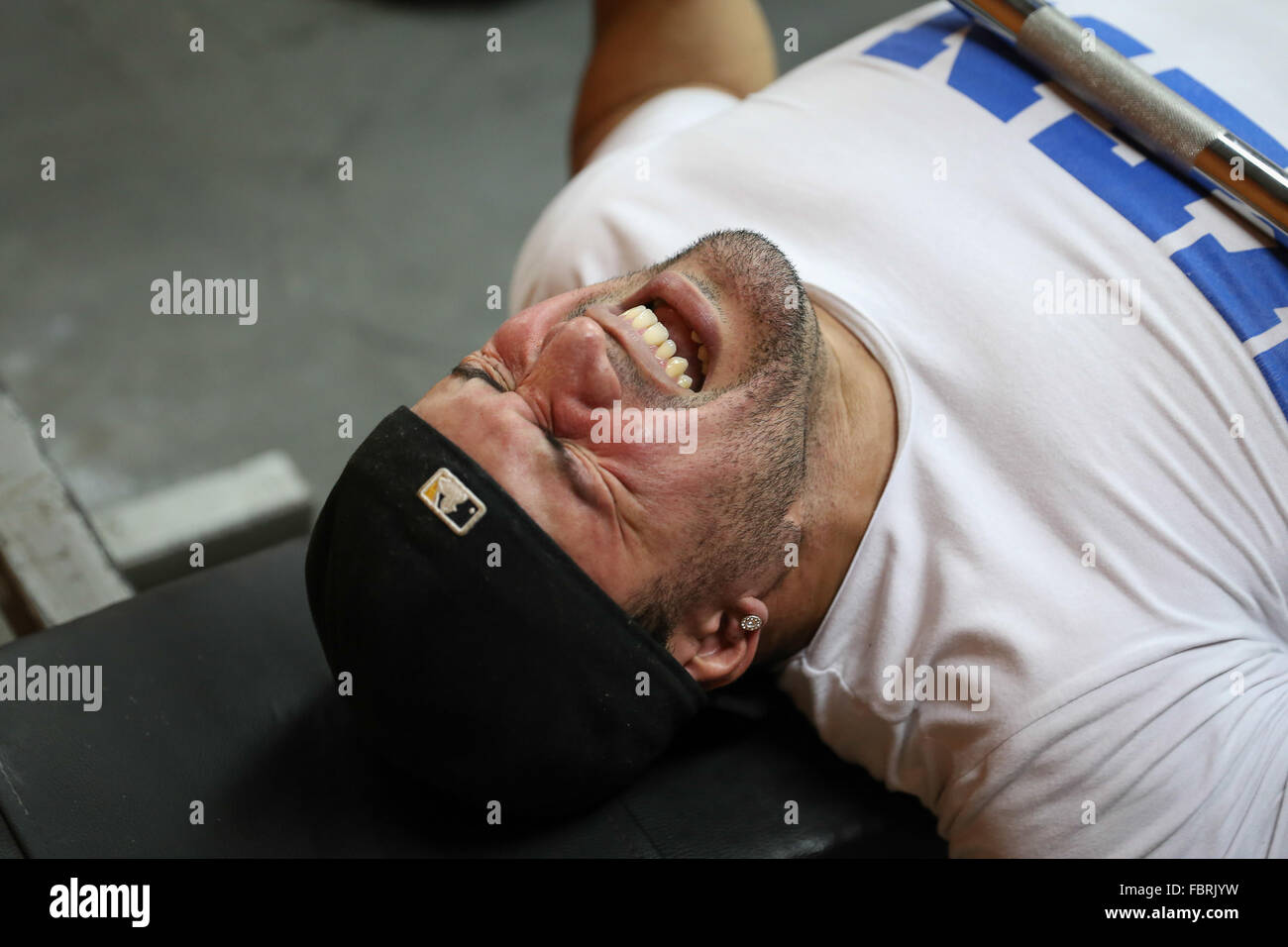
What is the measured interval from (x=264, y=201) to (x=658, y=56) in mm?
1391

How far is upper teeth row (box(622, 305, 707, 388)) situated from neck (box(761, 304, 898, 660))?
0.16m

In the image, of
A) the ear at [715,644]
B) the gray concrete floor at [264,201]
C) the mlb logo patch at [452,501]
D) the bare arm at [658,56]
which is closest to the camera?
the mlb logo patch at [452,501]

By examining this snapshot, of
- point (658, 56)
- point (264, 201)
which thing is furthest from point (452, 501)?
point (264, 201)

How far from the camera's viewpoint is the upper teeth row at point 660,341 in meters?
1.24

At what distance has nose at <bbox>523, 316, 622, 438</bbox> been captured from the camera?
3.72ft

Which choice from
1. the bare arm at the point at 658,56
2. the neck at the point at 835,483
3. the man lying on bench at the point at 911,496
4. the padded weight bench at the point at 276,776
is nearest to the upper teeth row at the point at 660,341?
the man lying on bench at the point at 911,496

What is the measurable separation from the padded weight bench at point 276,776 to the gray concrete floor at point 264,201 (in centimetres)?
94

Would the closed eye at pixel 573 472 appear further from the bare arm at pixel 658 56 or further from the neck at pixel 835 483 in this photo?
the bare arm at pixel 658 56

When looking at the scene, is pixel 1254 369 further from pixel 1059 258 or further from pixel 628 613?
pixel 628 613

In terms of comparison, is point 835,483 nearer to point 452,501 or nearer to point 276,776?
point 452,501

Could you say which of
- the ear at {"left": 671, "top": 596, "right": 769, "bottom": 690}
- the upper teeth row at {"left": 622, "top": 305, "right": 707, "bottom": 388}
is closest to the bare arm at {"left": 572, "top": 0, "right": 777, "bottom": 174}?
the upper teeth row at {"left": 622, "top": 305, "right": 707, "bottom": 388}

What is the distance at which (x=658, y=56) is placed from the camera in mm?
1709

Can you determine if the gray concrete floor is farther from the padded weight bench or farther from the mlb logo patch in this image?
the mlb logo patch

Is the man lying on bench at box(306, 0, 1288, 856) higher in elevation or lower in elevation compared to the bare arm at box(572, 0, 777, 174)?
lower
